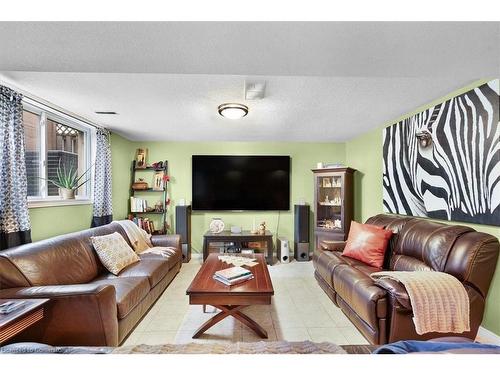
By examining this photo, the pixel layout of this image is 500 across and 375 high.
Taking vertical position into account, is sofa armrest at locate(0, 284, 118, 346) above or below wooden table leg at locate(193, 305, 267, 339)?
above

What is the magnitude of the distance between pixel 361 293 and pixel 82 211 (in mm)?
3405

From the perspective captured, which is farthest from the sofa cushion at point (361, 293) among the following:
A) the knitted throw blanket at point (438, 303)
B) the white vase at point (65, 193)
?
the white vase at point (65, 193)

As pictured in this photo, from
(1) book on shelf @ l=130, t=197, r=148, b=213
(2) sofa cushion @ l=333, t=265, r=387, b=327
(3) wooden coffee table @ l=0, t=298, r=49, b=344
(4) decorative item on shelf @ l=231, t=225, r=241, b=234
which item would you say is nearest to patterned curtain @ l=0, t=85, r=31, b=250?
(3) wooden coffee table @ l=0, t=298, r=49, b=344

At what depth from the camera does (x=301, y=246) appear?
4312 mm

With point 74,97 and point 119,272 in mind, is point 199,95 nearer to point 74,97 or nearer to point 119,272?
point 74,97

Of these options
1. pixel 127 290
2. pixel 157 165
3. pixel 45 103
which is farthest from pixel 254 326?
pixel 157 165

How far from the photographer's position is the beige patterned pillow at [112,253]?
8.20ft

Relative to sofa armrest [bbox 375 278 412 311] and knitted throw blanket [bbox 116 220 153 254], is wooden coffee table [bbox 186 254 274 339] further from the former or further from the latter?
knitted throw blanket [bbox 116 220 153 254]

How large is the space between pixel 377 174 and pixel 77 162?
4.29 metres

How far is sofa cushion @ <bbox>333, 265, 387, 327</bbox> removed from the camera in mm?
1769

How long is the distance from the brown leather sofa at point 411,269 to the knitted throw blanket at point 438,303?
0.06m

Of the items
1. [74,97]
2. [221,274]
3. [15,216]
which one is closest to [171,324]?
[221,274]

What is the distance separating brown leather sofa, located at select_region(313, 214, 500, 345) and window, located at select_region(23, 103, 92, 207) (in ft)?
10.4

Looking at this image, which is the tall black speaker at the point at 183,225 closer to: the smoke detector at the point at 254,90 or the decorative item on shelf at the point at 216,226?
the decorative item on shelf at the point at 216,226
